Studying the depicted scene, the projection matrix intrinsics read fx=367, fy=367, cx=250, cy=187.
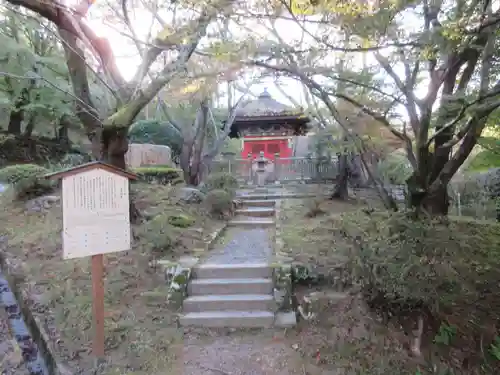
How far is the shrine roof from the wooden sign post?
41.7 ft

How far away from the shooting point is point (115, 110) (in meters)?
7.07

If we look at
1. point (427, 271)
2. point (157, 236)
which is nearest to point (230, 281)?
point (157, 236)

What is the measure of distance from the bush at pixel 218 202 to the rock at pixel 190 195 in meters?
0.49

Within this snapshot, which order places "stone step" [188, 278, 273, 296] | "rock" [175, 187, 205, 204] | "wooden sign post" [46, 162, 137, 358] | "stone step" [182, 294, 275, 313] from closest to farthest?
"wooden sign post" [46, 162, 137, 358]
"stone step" [182, 294, 275, 313]
"stone step" [188, 278, 273, 296]
"rock" [175, 187, 205, 204]

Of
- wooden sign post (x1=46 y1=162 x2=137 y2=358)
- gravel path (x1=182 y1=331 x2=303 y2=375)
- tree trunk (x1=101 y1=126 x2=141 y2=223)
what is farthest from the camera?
tree trunk (x1=101 y1=126 x2=141 y2=223)

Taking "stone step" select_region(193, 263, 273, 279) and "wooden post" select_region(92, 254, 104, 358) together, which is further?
"stone step" select_region(193, 263, 273, 279)

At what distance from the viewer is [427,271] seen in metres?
4.17

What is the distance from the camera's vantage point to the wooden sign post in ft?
11.8

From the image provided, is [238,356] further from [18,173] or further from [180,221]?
[18,173]

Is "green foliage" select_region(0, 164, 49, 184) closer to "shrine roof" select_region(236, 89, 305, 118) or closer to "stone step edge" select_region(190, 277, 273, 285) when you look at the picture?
"stone step edge" select_region(190, 277, 273, 285)

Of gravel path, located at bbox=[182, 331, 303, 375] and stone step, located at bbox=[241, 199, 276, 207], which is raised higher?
stone step, located at bbox=[241, 199, 276, 207]

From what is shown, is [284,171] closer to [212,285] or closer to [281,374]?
[212,285]

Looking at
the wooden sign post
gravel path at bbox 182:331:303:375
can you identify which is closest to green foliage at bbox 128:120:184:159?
the wooden sign post

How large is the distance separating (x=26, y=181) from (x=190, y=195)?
418 cm
